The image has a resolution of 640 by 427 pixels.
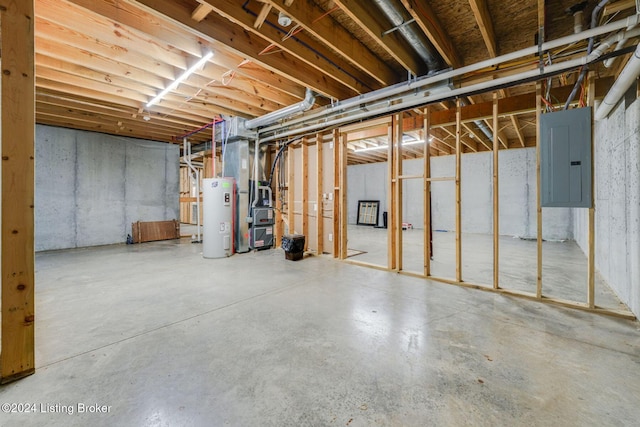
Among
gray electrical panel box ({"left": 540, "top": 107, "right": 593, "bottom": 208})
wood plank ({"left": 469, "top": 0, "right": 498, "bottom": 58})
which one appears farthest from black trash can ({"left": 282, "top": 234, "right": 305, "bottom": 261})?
wood plank ({"left": 469, "top": 0, "right": 498, "bottom": 58})

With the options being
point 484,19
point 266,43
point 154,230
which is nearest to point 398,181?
point 484,19

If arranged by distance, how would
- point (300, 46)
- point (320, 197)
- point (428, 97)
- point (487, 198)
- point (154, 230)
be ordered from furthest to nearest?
point (487, 198) → point (154, 230) → point (320, 197) → point (428, 97) → point (300, 46)

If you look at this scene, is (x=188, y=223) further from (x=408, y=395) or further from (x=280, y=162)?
(x=408, y=395)

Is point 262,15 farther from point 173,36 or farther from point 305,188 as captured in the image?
point 305,188

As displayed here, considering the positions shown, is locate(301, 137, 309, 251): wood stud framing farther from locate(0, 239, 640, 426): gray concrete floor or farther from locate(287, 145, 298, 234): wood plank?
locate(0, 239, 640, 426): gray concrete floor

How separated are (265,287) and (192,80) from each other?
310cm

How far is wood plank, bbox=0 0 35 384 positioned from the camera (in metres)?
1.53

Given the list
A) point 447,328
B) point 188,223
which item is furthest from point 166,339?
point 188,223

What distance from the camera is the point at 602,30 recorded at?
2109 mm

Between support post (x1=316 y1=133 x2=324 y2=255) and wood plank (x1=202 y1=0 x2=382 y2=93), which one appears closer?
wood plank (x1=202 y1=0 x2=382 y2=93)

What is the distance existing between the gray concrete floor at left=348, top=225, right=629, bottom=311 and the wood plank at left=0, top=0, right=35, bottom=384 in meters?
4.09

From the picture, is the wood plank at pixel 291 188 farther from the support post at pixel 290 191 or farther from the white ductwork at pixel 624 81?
the white ductwork at pixel 624 81

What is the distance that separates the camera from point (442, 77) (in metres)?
2.94

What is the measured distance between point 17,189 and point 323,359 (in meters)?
2.19
